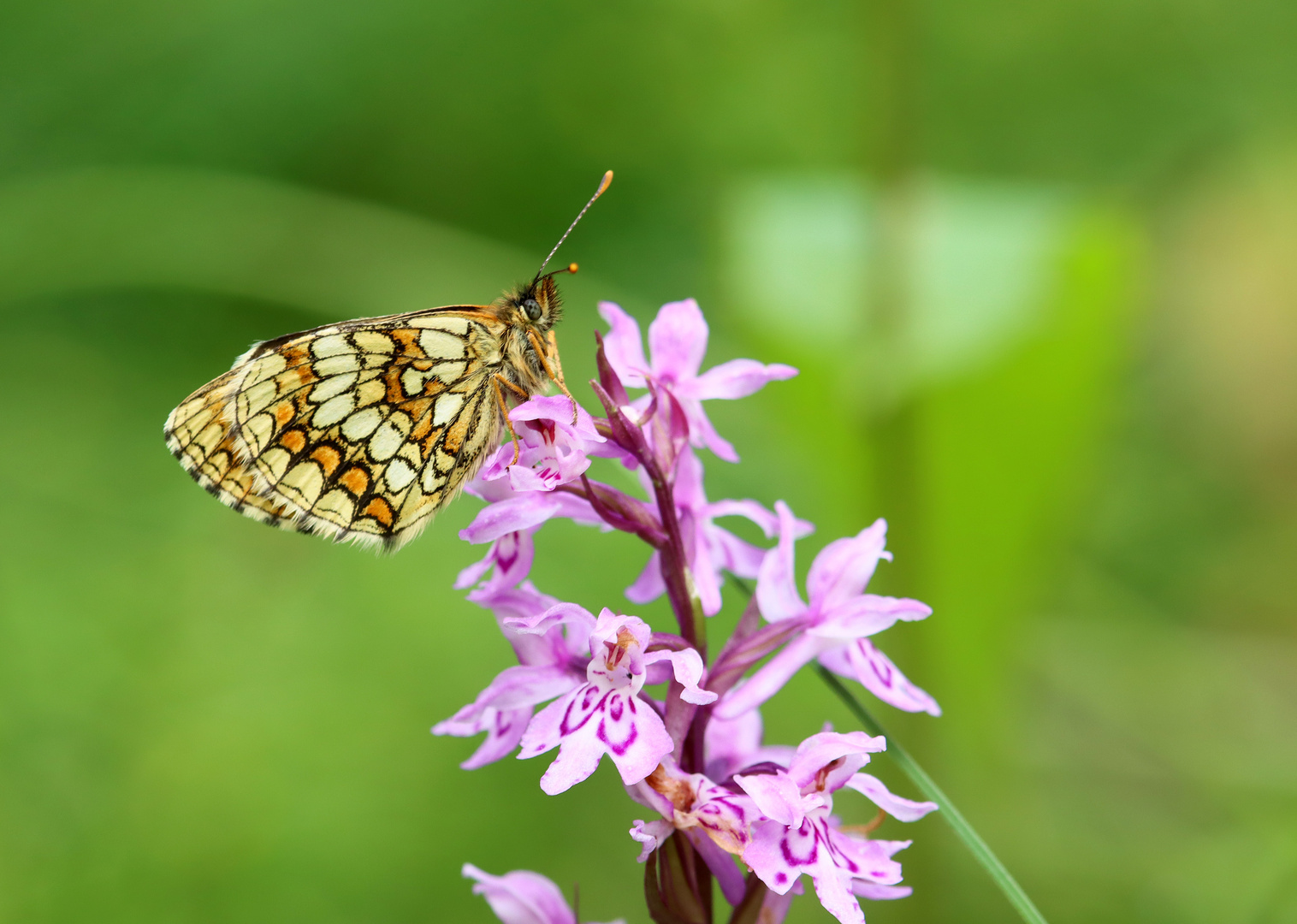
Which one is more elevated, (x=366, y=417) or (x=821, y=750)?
(x=366, y=417)

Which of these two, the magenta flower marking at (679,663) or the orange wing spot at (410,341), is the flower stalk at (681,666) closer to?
the magenta flower marking at (679,663)

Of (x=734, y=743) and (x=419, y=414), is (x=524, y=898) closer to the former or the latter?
(x=734, y=743)

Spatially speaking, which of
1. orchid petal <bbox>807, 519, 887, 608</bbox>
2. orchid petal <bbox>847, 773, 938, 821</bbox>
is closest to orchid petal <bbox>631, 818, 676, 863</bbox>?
orchid petal <bbox>847, 773, 938, 821</bbox>

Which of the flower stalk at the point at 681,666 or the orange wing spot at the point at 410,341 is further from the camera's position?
the orange wing spot at the point at 410,341

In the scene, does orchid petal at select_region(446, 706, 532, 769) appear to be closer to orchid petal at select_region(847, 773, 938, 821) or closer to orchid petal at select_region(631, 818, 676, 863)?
orchid petal at select_region(631, 818, 676, 863)

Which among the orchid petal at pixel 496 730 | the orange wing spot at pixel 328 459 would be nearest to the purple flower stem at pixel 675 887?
the orchid petal at pixel 496 730

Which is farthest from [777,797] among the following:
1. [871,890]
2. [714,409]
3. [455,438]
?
[714,409]

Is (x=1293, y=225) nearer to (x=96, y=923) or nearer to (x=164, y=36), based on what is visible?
(x=164, y=36)
